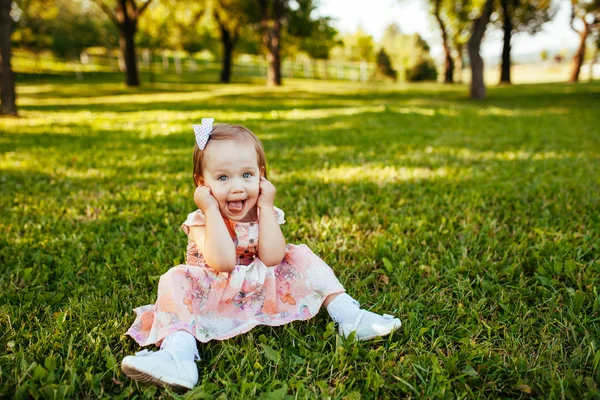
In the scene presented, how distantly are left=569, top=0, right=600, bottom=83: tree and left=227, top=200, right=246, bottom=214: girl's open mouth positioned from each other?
24954 millimetres

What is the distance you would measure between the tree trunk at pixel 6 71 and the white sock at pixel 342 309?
41.4ft

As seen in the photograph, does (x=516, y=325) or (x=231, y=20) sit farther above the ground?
(x=231, y=20)

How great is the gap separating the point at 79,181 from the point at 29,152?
2473 millimetres

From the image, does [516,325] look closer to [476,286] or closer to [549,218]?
[476,286]

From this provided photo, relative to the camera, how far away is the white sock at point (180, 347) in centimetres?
184

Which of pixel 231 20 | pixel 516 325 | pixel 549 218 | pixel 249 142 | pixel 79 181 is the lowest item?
pixel 516 325

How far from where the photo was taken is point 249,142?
6.77 feet

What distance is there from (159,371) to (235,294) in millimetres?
562

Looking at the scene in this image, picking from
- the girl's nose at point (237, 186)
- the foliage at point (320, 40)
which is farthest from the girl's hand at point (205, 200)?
the foliage at point (320, 40)

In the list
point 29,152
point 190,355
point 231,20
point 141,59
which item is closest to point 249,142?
point 190,355

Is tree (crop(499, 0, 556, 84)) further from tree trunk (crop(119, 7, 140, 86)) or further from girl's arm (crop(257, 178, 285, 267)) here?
girl's arm (crop(257, 178, 285, 267))

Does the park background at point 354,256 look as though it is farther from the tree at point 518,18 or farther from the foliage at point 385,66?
the foliage at point 385,66

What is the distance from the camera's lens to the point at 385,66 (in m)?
44.1

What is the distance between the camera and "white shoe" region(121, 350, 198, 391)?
5.52 feet
